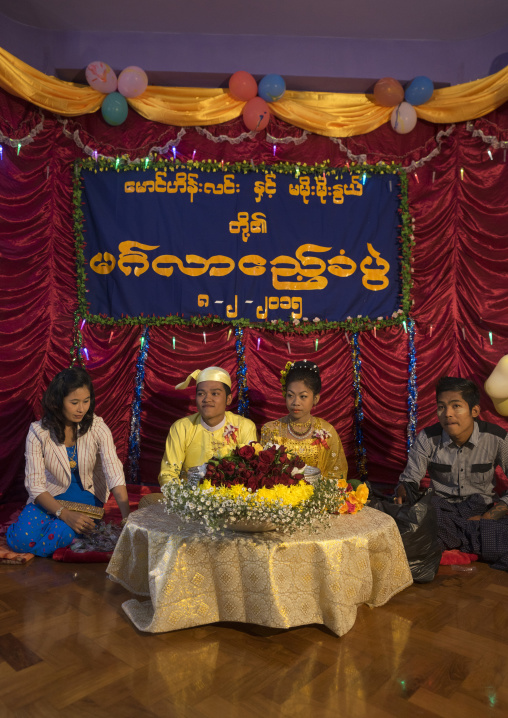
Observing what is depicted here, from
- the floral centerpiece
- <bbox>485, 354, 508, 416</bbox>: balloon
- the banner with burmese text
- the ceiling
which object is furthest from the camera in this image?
the banner with burmese text

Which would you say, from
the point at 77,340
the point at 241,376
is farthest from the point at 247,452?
the point at 77,340

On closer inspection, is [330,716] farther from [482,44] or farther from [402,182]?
[482,44]

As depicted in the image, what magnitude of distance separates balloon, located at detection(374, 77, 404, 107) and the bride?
2.72m

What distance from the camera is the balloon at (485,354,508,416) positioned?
4.70 meters

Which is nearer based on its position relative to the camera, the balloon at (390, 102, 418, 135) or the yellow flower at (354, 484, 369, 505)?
the yellow flower at (354, 484, 369, 505)

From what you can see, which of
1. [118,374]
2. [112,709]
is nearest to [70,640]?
[112,709]

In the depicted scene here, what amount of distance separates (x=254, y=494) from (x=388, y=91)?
4.19 meters

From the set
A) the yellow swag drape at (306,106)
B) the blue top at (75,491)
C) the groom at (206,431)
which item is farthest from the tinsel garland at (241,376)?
the yellow swag drape at (306,106)

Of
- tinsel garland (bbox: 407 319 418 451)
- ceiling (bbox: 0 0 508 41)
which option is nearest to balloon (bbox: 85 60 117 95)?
ceiling (bbox: 0 0 508 41)

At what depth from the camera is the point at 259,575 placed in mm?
2520

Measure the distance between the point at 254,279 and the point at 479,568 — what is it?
3.09 metres

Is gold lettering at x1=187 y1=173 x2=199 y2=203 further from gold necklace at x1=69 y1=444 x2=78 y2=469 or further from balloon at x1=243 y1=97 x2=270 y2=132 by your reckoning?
gold necklace at x1=69 y1=444 x2=78 y2=469

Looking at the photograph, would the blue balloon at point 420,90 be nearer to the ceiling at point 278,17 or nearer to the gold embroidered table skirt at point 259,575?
the ceiling at point 278,17

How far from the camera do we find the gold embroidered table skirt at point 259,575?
2.52 metres
